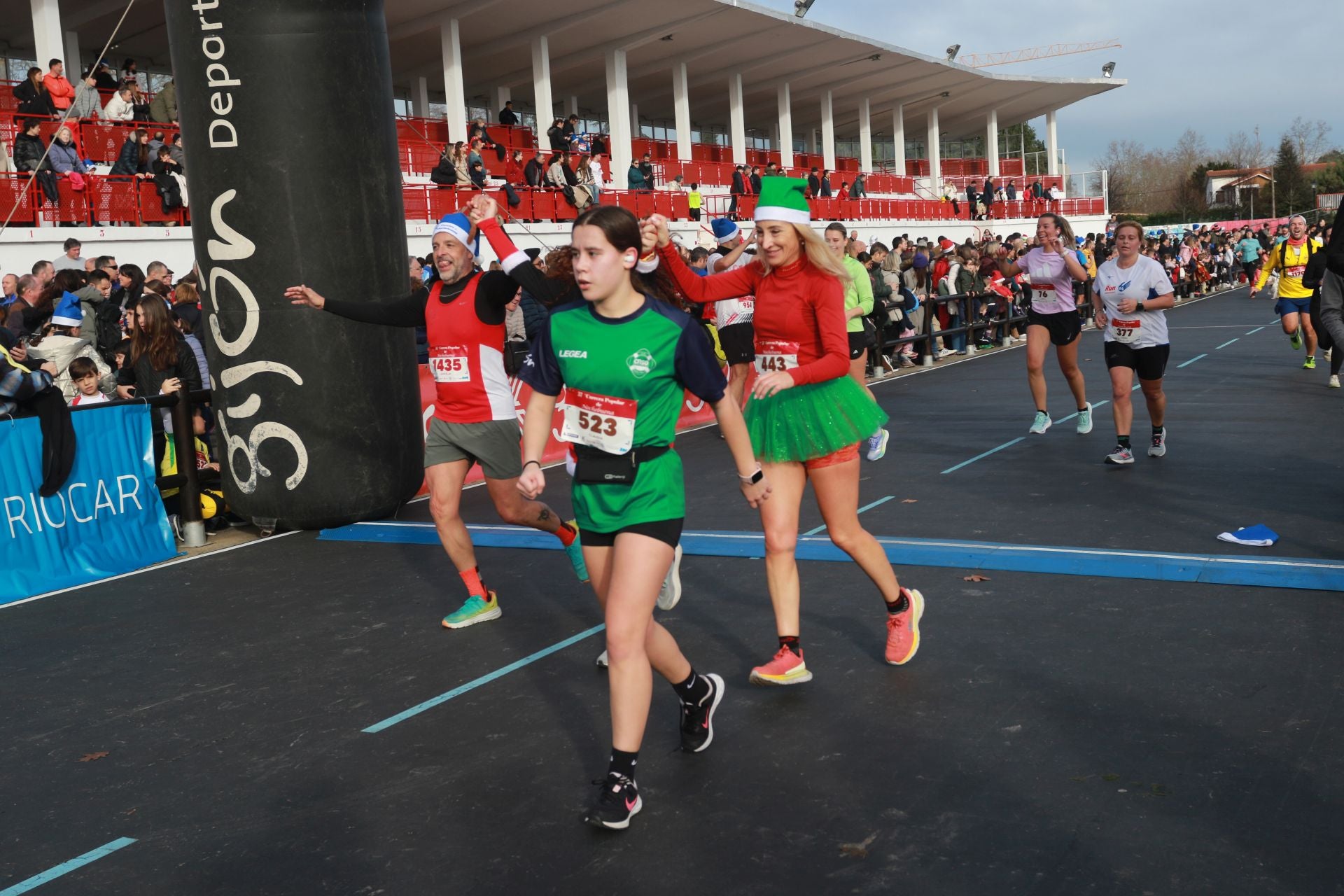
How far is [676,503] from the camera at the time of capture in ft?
13.2

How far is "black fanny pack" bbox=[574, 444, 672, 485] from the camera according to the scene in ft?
13.0

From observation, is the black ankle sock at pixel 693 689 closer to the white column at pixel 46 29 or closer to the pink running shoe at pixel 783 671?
the pink running shoe at pixel 783 671

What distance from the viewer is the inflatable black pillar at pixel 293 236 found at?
8367mm

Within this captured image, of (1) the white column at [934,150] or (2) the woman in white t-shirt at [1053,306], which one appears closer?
(2) the woman in white t-shirt at [1053,306]

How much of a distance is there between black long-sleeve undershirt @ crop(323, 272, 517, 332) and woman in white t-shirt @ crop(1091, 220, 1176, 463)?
214 inches

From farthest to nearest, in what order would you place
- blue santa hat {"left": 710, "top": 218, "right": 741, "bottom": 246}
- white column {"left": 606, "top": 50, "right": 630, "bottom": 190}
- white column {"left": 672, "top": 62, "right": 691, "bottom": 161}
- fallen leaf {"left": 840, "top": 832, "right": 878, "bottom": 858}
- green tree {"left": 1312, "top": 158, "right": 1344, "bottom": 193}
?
green tree {"left": 1312, "top": 158, "right": 1344, "bottom": 193} < white column {"left": 672, "top": 62, "right": 691, "bottom": 161} < white column {"left": 606, "top": 50, "right": 630, "bottom": 190} < blue santa hat {"left": 710, "top": 218, "right": 741, "bottom": 246} < fallen leaf {"left": 840, "top": 832, "right": 878, "bottom": 858}

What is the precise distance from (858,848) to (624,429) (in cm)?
144

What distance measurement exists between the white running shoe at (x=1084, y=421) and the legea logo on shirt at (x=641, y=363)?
27.8 feet

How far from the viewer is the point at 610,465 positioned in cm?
397

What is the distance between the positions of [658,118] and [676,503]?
45.8 m

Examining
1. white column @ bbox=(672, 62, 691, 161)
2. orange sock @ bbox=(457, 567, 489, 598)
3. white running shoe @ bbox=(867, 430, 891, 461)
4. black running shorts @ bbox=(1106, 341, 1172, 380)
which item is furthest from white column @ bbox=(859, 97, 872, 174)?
orange sock @ bbox=(457, 567, 489, 598)

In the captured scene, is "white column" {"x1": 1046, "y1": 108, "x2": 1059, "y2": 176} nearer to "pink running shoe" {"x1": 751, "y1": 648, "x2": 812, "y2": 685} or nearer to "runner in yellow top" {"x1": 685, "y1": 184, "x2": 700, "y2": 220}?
"runner in yellow top" {"x1": 685, "y1": 184, "x2": 700, "y2": 220}

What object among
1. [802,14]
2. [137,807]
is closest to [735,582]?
[137,807]

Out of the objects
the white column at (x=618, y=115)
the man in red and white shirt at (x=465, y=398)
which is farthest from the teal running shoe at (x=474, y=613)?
the white column at (x=618, y=115)
